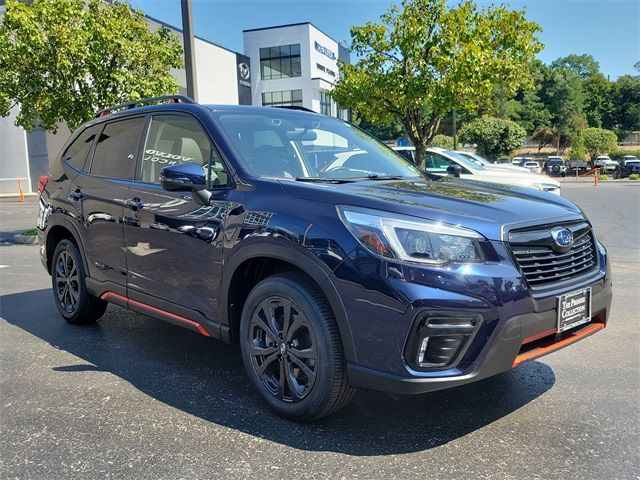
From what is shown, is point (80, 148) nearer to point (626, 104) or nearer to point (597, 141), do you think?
point (597, 141)

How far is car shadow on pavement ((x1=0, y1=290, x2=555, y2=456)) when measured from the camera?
2980mm

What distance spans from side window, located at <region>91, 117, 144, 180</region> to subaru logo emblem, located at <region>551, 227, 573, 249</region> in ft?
9.71

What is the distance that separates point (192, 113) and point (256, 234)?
1.23 metres

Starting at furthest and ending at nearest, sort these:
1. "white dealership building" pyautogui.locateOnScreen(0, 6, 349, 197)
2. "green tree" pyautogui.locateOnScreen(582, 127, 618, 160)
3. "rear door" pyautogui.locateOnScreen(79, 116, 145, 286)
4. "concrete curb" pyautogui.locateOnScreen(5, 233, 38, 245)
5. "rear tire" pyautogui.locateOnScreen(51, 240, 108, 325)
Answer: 1. "green tree" pyautogui.locateOnScreen(582, 127, 618, 160)
2. "white dealership building" pyautogui.locateOnScreen(0, 6, 349, 197)
3. "concrete curb" pyautogui.locateOnScreen(5, 233, 38, 245)
4. "rear tire" pyautogui.locateOnScreen(51, 240, 108, 325)
5. "rear door" pyautogui.locateOnScreen(79, 116, 145, 286)

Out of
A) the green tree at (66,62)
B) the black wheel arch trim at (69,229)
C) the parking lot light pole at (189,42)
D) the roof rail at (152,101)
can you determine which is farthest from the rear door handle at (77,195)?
the green tree at (66,62)

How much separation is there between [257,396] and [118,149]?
2.33 meters

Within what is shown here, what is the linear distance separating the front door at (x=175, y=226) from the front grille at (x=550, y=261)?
168cm

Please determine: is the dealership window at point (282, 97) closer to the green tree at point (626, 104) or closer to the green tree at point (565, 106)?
the green tree at point (565, 106)

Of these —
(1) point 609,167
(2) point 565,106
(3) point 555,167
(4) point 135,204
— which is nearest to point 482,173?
(4) point 135,204

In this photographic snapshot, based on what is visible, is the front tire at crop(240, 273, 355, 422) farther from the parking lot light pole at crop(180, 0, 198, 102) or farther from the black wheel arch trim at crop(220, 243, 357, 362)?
the parking lot light pole at crop(180, 0, 198, 102)

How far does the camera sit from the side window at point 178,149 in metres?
3.59

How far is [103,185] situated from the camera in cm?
448

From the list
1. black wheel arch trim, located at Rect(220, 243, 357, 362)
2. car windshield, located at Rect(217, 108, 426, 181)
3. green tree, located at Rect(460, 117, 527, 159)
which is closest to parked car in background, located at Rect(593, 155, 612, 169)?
green tree, located at Rect(460, 117, 527, 159)

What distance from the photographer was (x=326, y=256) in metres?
2.80
